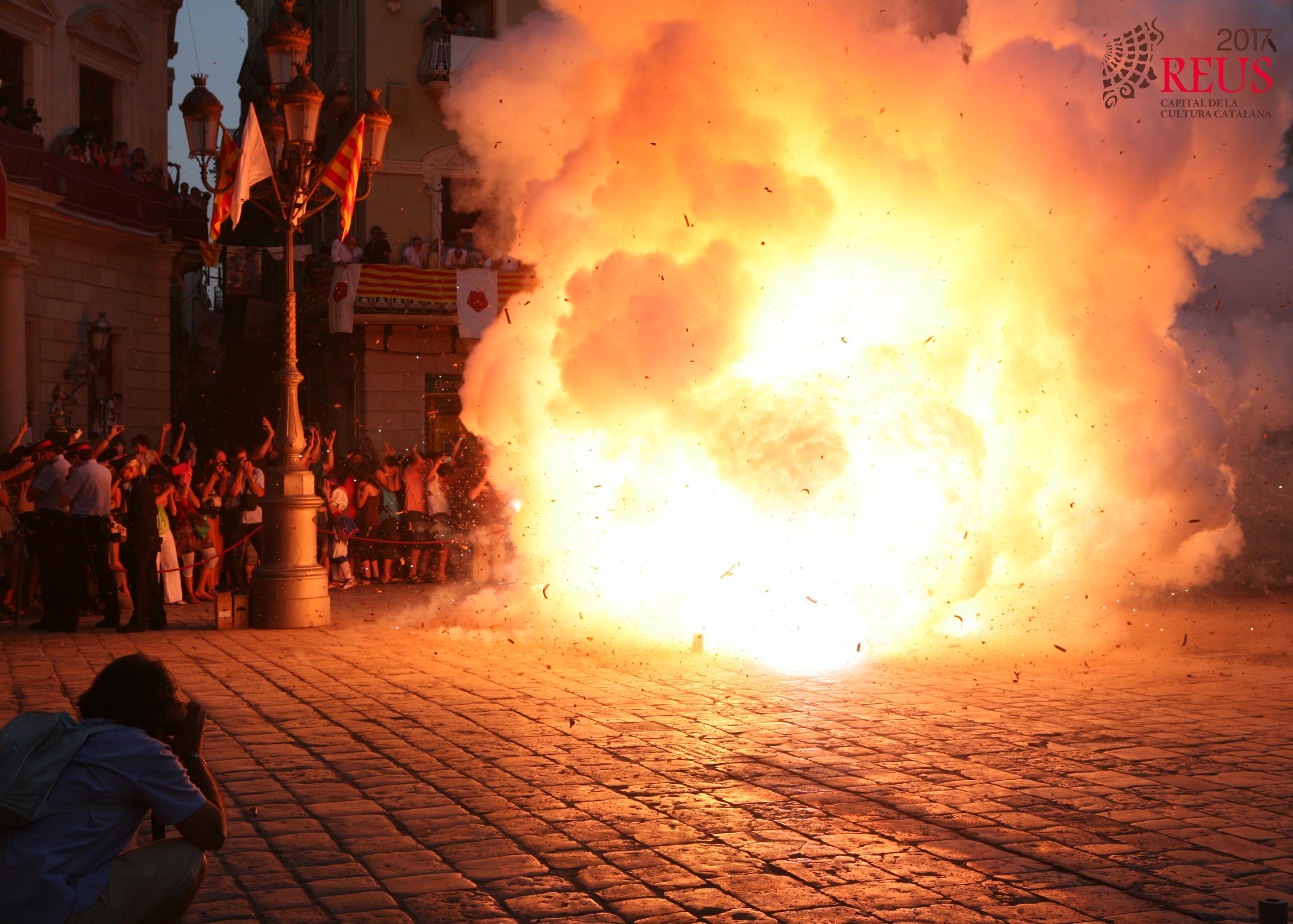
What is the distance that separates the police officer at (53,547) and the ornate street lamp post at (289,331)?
1.71 metres

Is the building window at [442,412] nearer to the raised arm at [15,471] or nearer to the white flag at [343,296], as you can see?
the white flag at [343,296]

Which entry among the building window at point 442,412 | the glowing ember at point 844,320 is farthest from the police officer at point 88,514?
the building window at point 442,412

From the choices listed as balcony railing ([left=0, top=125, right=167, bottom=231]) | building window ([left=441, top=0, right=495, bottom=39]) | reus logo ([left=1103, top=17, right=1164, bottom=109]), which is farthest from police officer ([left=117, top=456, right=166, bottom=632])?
building window ([left=441, top=0, right=495, bottom=39])

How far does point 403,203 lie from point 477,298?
395 centimetres

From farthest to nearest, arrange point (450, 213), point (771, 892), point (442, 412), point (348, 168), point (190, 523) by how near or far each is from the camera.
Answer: point (450, 213), point (442, 412), point (190, 523), point (348, 168), point (771, 892)

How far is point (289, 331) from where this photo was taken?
13.4 m

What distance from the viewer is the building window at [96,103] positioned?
82.6 ft

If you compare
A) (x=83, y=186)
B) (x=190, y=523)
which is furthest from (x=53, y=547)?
(x=83, y=186)

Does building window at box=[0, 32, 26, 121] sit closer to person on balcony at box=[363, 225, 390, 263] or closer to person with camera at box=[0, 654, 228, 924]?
person on balcony at box=[363, 225, 390, 263]

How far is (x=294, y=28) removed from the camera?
13.3 m

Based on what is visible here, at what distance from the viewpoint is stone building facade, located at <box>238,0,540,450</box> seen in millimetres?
27141

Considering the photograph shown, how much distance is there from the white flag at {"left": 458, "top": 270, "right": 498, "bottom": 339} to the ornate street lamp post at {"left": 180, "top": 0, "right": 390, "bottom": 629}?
1135 centimetres

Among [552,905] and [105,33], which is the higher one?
[105,33]

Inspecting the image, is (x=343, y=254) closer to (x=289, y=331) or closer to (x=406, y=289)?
(x=406, y=289)
